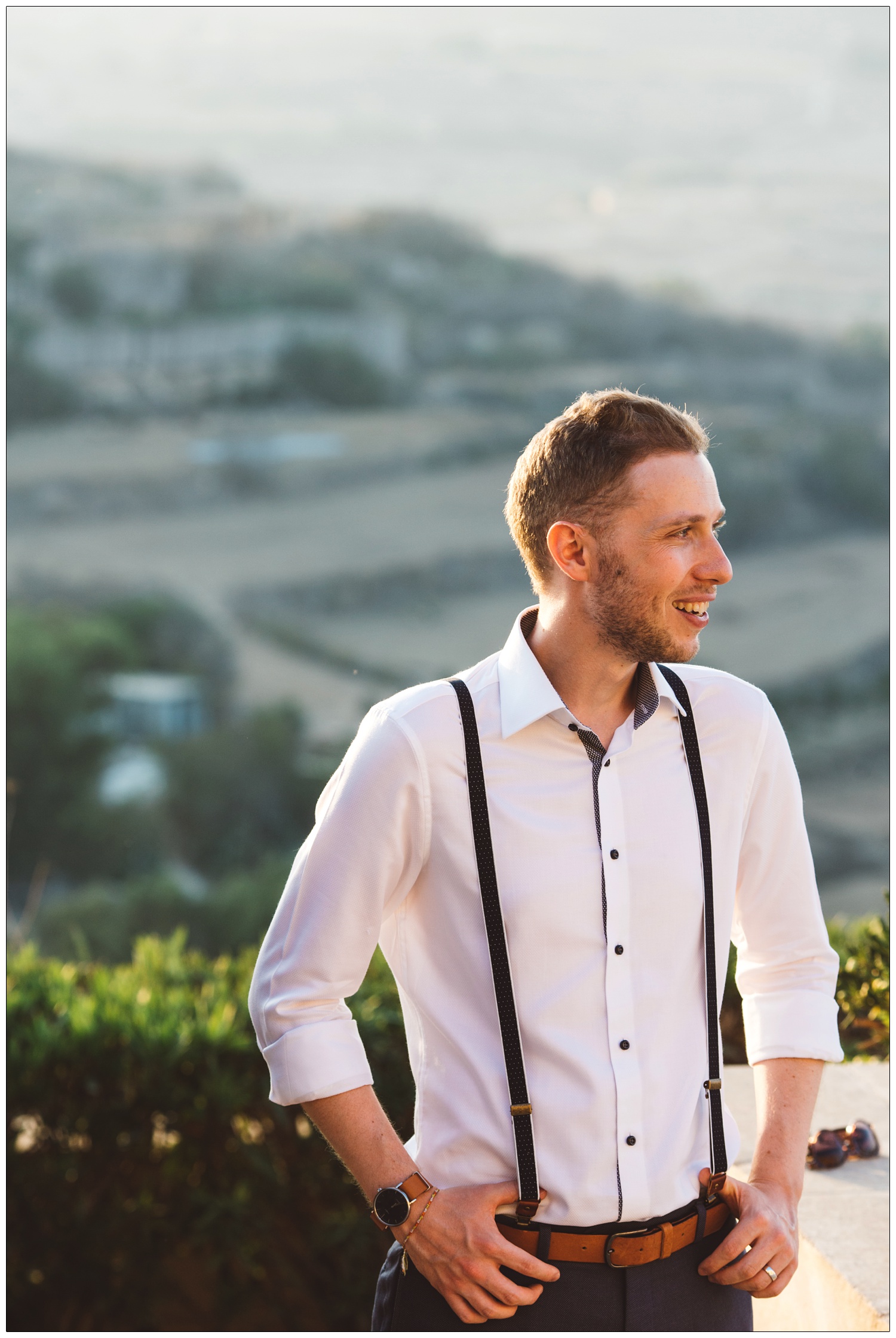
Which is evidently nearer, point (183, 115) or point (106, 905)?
point (106, 905)

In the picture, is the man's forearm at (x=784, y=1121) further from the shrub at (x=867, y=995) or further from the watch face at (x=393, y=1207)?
the shrub at (x=867, y=995)

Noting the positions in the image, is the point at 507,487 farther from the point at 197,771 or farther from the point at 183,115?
the point at 183,115

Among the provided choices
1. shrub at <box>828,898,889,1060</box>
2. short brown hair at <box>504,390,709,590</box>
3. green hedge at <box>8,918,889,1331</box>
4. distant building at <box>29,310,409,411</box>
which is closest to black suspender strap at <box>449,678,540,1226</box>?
short brown hair at <box>504,390,709,590</box>

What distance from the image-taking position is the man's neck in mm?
1366

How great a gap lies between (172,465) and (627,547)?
25.1m

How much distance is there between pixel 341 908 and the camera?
1297 mm

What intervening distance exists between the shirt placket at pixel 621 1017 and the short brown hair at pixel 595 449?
0.32 meters

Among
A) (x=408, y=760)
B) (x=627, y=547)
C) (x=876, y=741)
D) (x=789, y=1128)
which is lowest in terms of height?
(x=876, y=741)

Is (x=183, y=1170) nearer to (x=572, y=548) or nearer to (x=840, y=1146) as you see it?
(x=840, y=1146)

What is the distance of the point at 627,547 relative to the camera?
4.32 ft

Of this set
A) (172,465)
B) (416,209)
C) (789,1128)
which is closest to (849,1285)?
(789,1128)

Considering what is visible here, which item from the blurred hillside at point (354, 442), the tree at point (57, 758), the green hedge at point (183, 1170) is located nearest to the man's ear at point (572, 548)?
the green hedge at point (183, 1170)

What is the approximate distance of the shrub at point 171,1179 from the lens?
2.74 metres

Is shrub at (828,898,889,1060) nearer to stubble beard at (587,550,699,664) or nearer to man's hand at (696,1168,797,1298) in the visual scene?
man's hand at (696,1168,797,1298)
